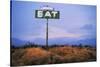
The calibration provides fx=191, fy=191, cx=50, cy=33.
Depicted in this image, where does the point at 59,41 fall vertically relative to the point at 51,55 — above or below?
above

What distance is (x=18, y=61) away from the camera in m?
2.19

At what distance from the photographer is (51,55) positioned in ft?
7.53

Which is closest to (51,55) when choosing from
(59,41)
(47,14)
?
(59,41)

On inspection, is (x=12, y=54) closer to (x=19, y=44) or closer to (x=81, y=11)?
(x=19, y=44)

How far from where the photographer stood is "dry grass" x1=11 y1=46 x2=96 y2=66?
219 centimetres

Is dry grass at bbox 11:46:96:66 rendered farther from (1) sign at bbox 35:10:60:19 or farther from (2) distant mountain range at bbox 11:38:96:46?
(1) sign at bbox 35:10:60:19

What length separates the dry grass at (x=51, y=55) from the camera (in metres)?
2.19

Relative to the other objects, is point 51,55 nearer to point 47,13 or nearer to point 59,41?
point 59,41

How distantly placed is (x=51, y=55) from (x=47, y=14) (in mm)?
495

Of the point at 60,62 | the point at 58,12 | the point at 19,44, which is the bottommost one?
the point at 60,62

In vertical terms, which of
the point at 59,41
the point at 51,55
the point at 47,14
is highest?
the point at 47,14
